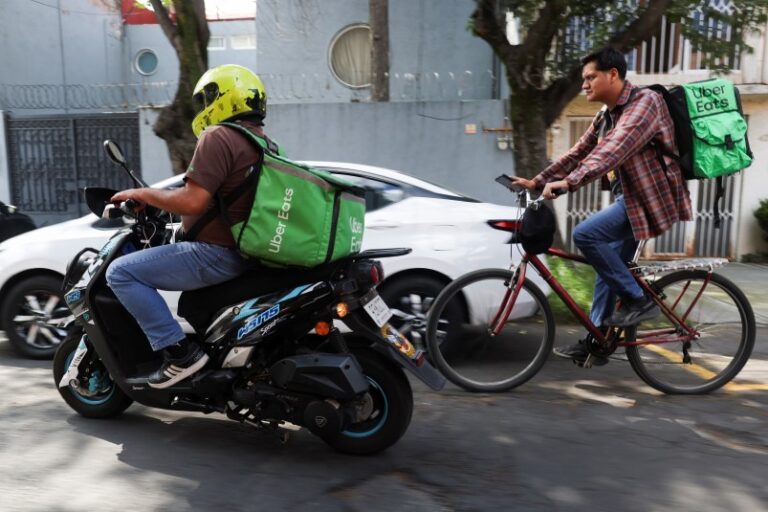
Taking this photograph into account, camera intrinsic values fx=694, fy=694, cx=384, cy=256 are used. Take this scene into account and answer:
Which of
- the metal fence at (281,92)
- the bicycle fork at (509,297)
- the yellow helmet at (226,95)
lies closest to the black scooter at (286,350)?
the yellow helmet at (226,95)

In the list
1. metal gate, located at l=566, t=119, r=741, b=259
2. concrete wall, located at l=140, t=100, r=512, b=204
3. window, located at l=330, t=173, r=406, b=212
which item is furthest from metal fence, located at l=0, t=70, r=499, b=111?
window, located at l=330, t=173, r=406, b=212

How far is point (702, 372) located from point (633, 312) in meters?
0.81

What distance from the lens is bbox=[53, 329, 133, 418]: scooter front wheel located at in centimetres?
379

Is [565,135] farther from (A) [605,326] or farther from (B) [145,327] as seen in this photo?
(B) [145,327]

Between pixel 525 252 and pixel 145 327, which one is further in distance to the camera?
pixel 525 252

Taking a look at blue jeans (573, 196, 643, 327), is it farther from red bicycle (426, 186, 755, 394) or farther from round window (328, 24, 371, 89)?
round window (328, 24, 371, 89)

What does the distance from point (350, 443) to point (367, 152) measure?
8.28 meters

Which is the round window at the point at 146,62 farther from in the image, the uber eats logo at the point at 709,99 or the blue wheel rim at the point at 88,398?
the uber eats logo at the point at 709,99

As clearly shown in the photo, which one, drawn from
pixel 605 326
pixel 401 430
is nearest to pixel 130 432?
pixel 401 430

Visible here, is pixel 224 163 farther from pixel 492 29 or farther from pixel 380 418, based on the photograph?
pixel 492 29

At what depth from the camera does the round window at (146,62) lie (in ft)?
59.9

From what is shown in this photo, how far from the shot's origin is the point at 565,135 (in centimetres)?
1201

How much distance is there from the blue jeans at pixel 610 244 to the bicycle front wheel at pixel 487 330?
40 cm

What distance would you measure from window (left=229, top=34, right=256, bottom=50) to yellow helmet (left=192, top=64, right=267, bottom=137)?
60.4 ft
